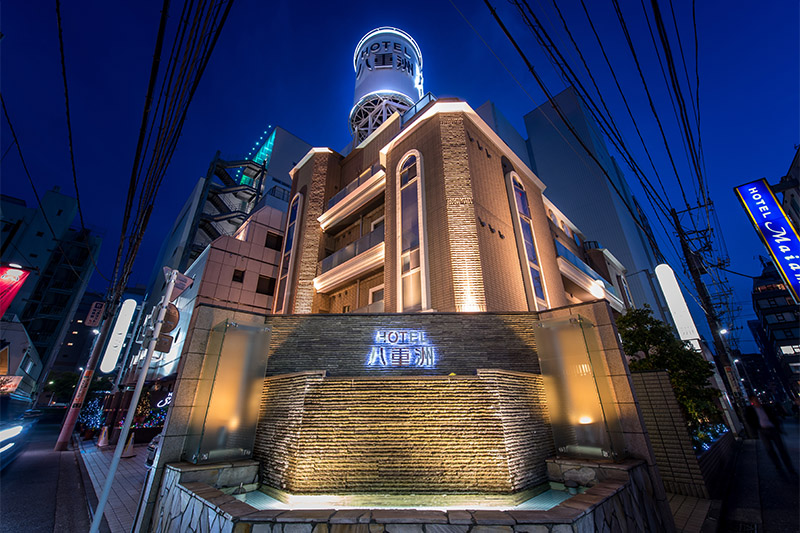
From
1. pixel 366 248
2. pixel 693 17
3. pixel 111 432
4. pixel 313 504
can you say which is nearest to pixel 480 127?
pixel 366 248

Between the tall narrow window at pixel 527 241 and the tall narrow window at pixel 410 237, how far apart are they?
556cm

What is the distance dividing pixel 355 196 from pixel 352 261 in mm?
4559

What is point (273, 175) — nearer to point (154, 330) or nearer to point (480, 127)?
point (480, 127)

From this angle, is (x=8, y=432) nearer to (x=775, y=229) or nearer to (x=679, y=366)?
(x=679, y=366)

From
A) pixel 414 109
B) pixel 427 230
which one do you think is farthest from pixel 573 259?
pixel 414 109

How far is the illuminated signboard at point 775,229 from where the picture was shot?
35.1 feet

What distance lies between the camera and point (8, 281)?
1048cm

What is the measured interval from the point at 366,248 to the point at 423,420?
11.4 meters

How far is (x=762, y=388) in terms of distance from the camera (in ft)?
251

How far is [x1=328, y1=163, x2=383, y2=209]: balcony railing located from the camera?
18.1 meters

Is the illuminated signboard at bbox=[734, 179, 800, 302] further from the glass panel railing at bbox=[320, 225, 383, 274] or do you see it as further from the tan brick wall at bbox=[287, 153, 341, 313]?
the tan brick wall at bbox=[287, 153, 341, 313]

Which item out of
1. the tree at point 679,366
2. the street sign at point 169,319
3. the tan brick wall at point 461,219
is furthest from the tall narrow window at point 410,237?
the tree at point 679,366

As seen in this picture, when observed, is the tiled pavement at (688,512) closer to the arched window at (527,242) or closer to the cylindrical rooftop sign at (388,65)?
the arched window at (527,242)

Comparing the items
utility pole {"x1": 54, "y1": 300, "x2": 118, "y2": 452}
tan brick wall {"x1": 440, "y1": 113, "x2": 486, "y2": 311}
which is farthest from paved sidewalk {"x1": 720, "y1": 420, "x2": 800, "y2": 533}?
utility pole {"x1": 54, "y1": 300, "x2": 118, "y2": 452}
